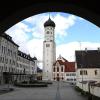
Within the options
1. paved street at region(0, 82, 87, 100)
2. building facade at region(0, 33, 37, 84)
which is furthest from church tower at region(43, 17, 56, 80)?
paved street at region(0, 82, 87, 100)

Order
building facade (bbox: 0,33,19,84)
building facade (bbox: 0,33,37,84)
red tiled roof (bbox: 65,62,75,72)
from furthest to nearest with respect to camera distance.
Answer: red tiled roof (bbox: 65,62,75,72)
building facade (bbox: 0,33,37,84)
building facade (bbox: 0,33,19,84)

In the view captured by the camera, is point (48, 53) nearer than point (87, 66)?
No

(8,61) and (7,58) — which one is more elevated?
(7,58)

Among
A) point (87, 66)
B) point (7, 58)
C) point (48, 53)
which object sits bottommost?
point (87, 66)

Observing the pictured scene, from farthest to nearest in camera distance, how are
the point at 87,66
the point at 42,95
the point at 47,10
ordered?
the point at 87,66, the point at 42,95, the point at 47,10

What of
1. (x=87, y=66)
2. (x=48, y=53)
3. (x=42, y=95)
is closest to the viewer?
(x=42, y=95)

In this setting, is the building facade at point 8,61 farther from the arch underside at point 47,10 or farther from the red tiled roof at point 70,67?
the arch underside at point 47,10

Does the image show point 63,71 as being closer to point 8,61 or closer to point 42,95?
point 8,61

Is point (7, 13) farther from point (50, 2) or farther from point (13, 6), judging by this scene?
point (50, 2)

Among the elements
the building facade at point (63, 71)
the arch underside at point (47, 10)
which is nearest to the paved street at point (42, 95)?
the arch underside at point (47, 10)

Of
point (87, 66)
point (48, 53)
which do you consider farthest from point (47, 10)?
point (48, 53)

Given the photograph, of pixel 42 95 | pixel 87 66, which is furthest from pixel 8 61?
pixel 42 95

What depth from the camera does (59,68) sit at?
5359 inches

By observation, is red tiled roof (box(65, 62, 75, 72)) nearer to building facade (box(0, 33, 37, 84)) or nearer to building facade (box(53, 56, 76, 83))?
building facade (box(53, 56, 76, 83))
